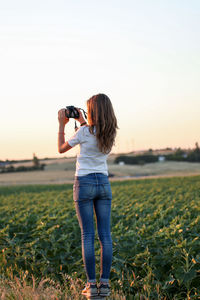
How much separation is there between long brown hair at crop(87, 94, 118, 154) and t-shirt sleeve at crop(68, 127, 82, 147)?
134mm

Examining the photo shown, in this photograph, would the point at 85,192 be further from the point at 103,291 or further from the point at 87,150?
the point at 103,291

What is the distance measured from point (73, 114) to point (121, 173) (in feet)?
194

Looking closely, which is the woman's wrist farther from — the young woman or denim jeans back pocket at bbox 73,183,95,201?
denim jeans back pocket at bbox 73,183,95,201

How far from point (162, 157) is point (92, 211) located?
249 feet

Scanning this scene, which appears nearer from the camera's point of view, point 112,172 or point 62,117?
point 62,117

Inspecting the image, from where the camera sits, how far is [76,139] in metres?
4.07

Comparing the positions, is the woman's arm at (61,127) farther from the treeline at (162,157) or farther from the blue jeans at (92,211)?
the treeline at (162,157)

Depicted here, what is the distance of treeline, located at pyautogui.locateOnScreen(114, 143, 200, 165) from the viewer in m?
73.8

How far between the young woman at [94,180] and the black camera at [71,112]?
10.1 inches

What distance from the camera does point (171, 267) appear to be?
5523 millimetres

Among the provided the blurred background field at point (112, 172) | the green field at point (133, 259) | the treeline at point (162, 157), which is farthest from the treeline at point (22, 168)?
the green field at point (133, 259)

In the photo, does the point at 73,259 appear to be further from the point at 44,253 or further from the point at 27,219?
the point at 27,219

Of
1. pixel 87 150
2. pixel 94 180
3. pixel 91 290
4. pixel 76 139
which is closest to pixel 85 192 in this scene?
pixel 94 180

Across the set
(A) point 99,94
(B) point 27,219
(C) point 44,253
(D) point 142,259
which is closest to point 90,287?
(D) point 142,259
